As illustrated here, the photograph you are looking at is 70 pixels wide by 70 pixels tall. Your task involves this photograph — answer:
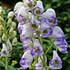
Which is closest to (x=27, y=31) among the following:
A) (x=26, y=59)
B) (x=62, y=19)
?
(x=26, y=59)

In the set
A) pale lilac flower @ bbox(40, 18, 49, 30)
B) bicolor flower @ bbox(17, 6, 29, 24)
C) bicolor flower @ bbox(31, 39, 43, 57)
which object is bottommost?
bicolor flower @ bbox(31, 39, 43, 57)

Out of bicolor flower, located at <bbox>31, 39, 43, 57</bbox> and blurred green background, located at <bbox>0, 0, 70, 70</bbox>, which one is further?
blurred green background, located at <bbox>0, 0, 70, 70</bbox>

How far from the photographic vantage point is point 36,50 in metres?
1.14

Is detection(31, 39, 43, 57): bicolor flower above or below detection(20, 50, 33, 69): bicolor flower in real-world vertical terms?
above

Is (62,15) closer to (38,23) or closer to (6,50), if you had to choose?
(6,50)

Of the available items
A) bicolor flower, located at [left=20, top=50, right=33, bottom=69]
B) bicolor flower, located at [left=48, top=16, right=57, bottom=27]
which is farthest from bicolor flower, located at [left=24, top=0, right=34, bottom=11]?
bicolor flower, located at [left=20, top=50, right=33, bottom=69]

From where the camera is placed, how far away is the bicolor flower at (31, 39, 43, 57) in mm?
1133

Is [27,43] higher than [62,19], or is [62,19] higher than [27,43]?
[62,19]

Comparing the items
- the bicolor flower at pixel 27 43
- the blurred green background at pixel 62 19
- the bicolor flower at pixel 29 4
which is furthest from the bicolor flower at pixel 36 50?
the blurred green background at pixel 62 19

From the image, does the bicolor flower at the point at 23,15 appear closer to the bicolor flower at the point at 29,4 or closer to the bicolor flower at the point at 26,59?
the bicolor flower at the point at 29,4

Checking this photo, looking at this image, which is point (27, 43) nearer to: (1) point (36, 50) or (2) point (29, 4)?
(1) point (36, 50)

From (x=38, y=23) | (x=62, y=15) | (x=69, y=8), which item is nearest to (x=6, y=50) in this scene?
(x=38, y=23)

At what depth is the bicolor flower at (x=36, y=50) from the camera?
113 cm

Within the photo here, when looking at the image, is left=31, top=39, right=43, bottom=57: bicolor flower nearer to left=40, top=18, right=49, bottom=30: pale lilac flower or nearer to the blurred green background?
left=40, top=18, right=49, bottom=30: pale lilac flower
